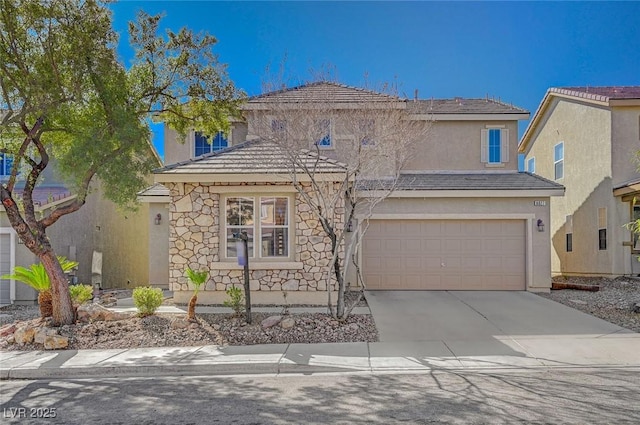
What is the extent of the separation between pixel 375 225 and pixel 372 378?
302 inches

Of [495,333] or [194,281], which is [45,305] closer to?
[194,281]

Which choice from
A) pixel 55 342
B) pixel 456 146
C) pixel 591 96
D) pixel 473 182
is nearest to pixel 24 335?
pixel 55 342

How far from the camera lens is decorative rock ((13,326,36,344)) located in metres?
8.51

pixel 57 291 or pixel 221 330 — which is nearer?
pixel 221 330

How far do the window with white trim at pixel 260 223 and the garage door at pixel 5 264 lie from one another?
704 cm

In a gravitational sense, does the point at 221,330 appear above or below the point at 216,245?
below

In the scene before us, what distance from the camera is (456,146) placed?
15.2 metres

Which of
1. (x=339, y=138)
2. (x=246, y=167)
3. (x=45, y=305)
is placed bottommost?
(x=45, y=305)

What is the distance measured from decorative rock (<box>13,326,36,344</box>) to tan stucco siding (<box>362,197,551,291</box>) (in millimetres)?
9121

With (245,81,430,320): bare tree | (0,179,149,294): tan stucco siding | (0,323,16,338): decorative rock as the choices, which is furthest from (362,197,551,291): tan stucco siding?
(0,323,16,338): decorative rock

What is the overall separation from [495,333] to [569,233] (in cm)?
1127

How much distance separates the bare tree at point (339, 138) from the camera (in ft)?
31.3

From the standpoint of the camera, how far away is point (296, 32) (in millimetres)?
12281

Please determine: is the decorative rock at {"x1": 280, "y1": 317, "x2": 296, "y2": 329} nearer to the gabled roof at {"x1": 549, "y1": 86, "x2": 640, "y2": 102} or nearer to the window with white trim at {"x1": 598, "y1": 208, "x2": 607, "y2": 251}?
the window with white trim at {"x1": 598, "y1": 208, "x2": 607, "y2": 251}
